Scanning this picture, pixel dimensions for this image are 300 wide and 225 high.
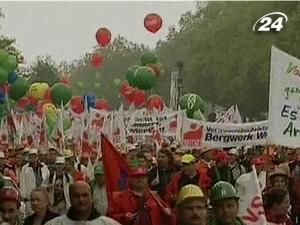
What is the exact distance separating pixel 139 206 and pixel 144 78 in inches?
639

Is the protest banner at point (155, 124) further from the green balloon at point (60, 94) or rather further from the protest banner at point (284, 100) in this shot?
the protest banner at point (284, 100)

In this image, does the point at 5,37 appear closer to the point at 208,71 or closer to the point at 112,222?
the point at 208,71

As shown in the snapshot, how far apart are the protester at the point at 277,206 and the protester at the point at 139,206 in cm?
86

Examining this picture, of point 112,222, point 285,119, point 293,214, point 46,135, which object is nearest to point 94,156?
point 46,135

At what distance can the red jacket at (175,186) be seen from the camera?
31.4 feet

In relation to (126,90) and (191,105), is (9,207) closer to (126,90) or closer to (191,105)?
(191,105)

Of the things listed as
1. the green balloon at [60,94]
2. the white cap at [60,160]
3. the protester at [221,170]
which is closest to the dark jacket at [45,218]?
the white cap at [60,160]

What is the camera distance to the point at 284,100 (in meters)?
9.80

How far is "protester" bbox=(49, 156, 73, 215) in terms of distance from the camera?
31.9ft

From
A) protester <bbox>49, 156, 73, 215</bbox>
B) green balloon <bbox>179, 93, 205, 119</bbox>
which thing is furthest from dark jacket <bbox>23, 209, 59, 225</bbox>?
green balloon <bbox>179, 93, 205, 119</bbox>

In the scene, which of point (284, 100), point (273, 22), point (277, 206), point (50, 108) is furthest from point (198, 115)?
point (273, 22)

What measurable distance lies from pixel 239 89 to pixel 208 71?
5404 millimetres

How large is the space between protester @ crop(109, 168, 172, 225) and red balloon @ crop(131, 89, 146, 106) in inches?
657

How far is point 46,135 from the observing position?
1809 centimetres
